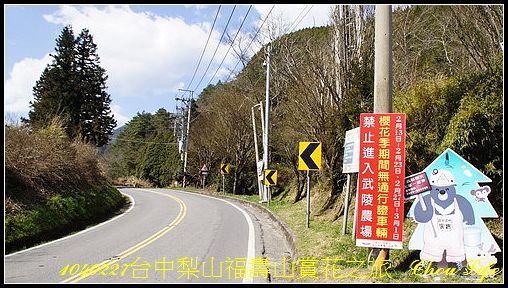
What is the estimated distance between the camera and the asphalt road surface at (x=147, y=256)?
7.20 m

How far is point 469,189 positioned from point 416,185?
76 centimetres

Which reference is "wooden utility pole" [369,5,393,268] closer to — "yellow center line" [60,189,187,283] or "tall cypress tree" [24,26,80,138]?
"yellow center line" [60,189,187,283]

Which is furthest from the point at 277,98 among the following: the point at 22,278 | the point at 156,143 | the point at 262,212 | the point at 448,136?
the point at 156,143

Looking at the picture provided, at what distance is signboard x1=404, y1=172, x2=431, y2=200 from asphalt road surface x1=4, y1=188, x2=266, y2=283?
2828 mm

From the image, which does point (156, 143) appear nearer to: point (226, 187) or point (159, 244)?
point (226, 187)

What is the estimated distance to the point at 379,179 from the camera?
6.68 metres

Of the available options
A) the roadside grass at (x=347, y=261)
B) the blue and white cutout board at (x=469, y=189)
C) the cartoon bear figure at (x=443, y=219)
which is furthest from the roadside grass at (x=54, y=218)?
→ the blue and white cutout board at (x=469, y=189)

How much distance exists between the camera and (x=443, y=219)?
6219mm

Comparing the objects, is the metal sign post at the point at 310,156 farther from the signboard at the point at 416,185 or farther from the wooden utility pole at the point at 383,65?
the signboard at the point at 416,185

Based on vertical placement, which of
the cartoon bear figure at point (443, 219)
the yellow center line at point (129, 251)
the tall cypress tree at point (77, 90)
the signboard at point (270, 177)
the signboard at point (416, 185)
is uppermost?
the tall cypress tree at point (77, 90)

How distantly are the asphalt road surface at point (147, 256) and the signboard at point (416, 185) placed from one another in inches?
111

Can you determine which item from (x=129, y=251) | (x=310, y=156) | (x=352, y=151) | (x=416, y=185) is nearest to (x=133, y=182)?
(x=310, y=156)

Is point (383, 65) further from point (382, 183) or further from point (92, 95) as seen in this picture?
point (92, 95)
